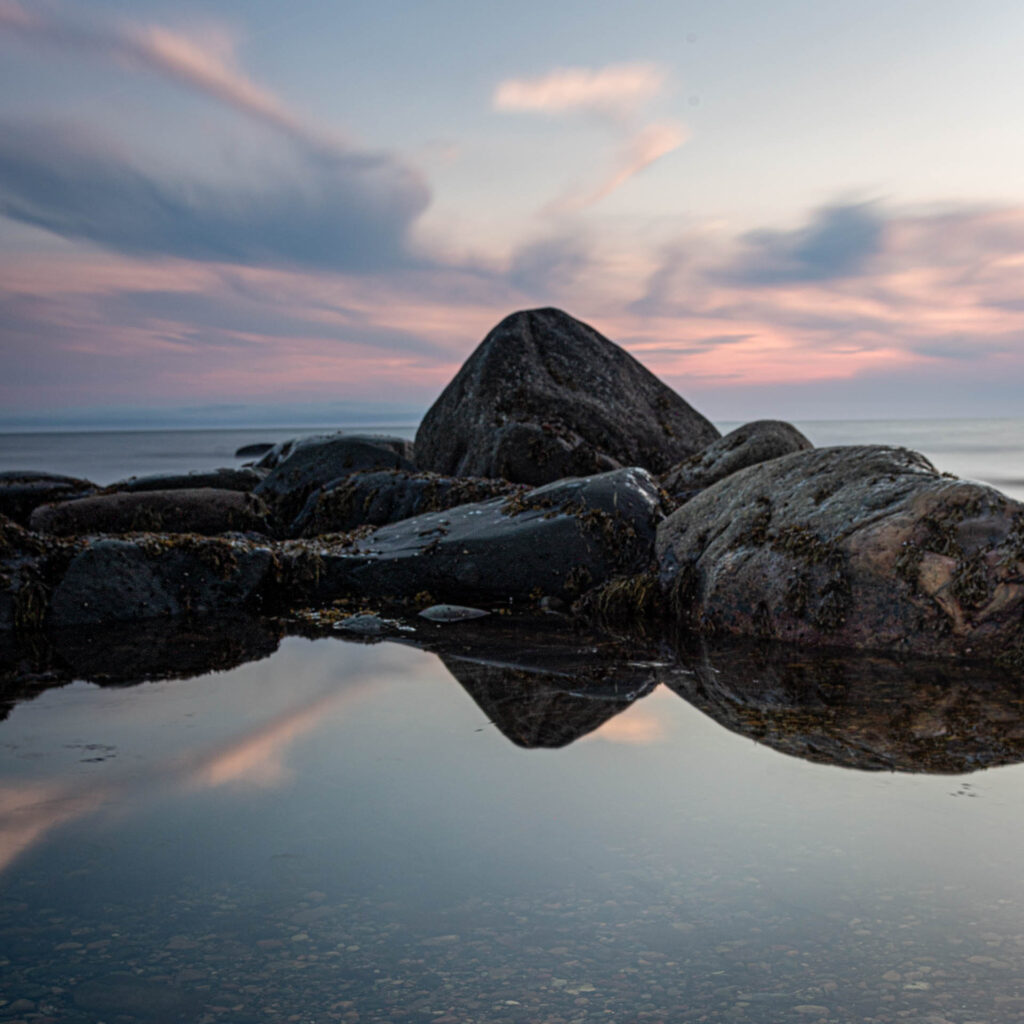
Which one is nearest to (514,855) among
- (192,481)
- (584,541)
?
(584,541)

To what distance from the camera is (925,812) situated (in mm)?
3258

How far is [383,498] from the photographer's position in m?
10.7

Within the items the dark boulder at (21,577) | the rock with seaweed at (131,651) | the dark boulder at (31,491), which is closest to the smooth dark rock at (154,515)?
the dark boulder at (31,491)

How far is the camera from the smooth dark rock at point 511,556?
7.79 metres

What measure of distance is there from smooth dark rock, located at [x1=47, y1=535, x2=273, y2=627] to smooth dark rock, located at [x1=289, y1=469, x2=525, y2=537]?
2.58 m

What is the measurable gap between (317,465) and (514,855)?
10773 millimetres

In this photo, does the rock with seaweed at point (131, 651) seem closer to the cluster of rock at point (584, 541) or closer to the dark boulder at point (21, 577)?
the dark boulder at point (21, 577)

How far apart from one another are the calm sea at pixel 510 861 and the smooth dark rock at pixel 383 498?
5.32 m

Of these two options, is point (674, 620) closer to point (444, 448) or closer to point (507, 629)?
point (507, 629)

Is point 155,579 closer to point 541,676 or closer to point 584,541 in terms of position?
point 584,541

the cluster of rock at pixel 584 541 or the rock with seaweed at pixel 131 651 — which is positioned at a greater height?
the cluster of rock at pixel 584 541

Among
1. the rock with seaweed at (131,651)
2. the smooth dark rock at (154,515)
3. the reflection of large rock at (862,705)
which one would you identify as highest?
the smooth dark rock at (154,515)

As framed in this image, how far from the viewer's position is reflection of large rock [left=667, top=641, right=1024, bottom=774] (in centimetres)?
393

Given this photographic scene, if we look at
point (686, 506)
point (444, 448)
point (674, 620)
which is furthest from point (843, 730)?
point (444, 448)
